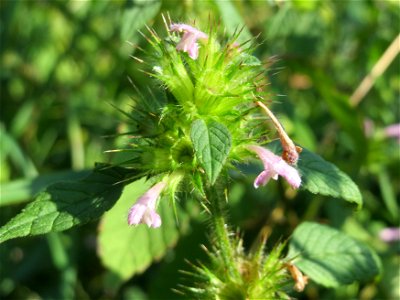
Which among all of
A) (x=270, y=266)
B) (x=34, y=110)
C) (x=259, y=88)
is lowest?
(x=270, y=266)

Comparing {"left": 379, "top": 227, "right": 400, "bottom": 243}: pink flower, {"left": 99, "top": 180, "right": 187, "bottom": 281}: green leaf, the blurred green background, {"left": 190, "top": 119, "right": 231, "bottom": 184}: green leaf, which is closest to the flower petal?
{"left": 190, "top": 119, "right": 231, "bottom": 184}: green leaf

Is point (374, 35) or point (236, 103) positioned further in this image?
point (374, 35)


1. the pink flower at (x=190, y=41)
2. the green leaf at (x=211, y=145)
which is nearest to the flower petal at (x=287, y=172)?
the green leaf at (x=211, y=145)

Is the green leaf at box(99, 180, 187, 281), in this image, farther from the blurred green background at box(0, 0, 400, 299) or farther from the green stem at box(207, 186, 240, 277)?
the green stem at box(207, 186, 240, 277)

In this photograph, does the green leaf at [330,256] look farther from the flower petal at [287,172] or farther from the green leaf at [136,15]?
the green leaf at [136,15]

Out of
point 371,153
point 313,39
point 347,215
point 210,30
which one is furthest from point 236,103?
point 313,39

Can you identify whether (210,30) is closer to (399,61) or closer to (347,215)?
(347,215)

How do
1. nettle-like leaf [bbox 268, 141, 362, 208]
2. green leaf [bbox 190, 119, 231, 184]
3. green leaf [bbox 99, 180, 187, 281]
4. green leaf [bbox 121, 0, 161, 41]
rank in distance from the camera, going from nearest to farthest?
green leaf [bbox 190, 119, 231, 184]
nettle-like leaf [bbox 268, 141, 362, 208]
green leaf [bbox 121, 0, 161, 41]
green leaf [bbox 99, 180, 187, 281]
